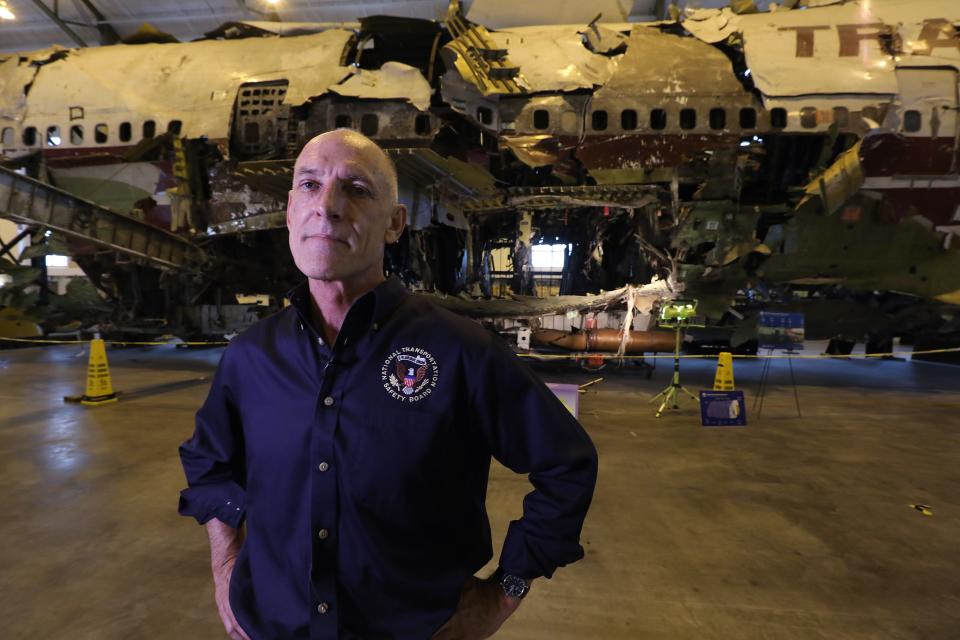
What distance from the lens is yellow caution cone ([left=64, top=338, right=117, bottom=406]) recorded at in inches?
256

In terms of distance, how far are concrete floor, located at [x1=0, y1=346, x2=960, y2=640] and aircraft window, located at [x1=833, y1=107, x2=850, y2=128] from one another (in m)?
4.58

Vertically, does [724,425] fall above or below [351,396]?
below

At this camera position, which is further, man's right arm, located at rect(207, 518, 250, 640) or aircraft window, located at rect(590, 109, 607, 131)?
aircraft window, located at rect(590, 109, 607, 131)

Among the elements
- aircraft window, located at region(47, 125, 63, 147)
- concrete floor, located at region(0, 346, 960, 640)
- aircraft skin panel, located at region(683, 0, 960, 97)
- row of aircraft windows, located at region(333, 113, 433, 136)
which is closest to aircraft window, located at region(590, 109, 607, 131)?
aircraft skin panel, located at region(683, 0, 960, 97)

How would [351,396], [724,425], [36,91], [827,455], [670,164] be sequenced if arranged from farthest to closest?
[36,91] < [670,164] < [724,425] < [827,455] < [351,396]

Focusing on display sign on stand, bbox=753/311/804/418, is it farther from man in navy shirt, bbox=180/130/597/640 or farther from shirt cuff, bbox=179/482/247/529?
shirt cuff, bbox=179/482/247/529

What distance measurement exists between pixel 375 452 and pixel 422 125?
8239 millimetres

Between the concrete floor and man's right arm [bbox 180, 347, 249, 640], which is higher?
man's right arm [bbox 180, 347, 249, 640]

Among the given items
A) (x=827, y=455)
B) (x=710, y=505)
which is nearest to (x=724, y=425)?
(x=827, y=455)

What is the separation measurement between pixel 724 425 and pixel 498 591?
506 centimetres

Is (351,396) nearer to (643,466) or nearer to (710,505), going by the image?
(710,505)

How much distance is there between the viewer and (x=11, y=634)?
2.29 m

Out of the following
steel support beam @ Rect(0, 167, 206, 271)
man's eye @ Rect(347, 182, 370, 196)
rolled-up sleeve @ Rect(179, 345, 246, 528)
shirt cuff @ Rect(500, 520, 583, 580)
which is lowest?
shirt cuff @ Rect(500, 520, 583, 580)

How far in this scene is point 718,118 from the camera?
796cm
